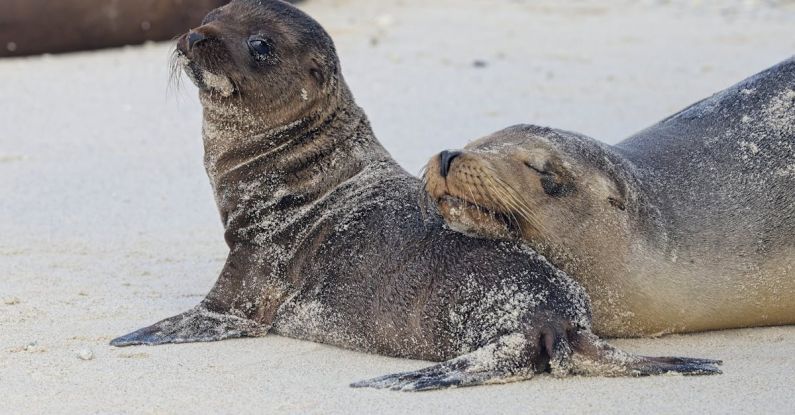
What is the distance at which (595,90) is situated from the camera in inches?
378

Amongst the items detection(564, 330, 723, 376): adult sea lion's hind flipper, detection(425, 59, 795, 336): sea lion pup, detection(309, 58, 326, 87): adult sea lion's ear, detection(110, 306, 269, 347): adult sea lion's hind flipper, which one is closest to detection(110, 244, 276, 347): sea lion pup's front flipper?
detection(110, 306, 269, 347): adult sea lion's hind flipper

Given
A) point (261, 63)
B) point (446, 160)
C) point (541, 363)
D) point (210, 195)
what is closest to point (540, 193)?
point (446, 160)

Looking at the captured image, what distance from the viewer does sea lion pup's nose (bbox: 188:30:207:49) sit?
18.1ft

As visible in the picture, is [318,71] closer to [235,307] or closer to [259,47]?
[259,47]

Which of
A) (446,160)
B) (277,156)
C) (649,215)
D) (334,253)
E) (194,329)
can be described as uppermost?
(277,156)

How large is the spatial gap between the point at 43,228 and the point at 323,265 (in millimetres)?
1968

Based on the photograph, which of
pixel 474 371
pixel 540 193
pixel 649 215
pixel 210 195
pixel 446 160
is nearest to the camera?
pixel 474 371

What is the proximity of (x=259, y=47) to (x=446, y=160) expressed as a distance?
108 centimetres

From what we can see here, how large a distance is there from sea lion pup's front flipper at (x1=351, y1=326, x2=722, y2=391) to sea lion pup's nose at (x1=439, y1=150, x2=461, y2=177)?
0.59 meters

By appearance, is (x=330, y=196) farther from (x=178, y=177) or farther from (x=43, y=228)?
(x=178, y=177)

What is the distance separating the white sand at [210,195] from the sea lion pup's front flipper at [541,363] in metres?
0.05

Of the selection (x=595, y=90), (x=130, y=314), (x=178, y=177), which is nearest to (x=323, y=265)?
(x=130, y=314)

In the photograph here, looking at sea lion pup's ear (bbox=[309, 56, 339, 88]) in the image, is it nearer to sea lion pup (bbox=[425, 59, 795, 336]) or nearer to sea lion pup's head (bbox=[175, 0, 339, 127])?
sea lion pup's head (bbox=[175, 0, 339, 127])

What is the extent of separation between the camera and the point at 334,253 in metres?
5.31
